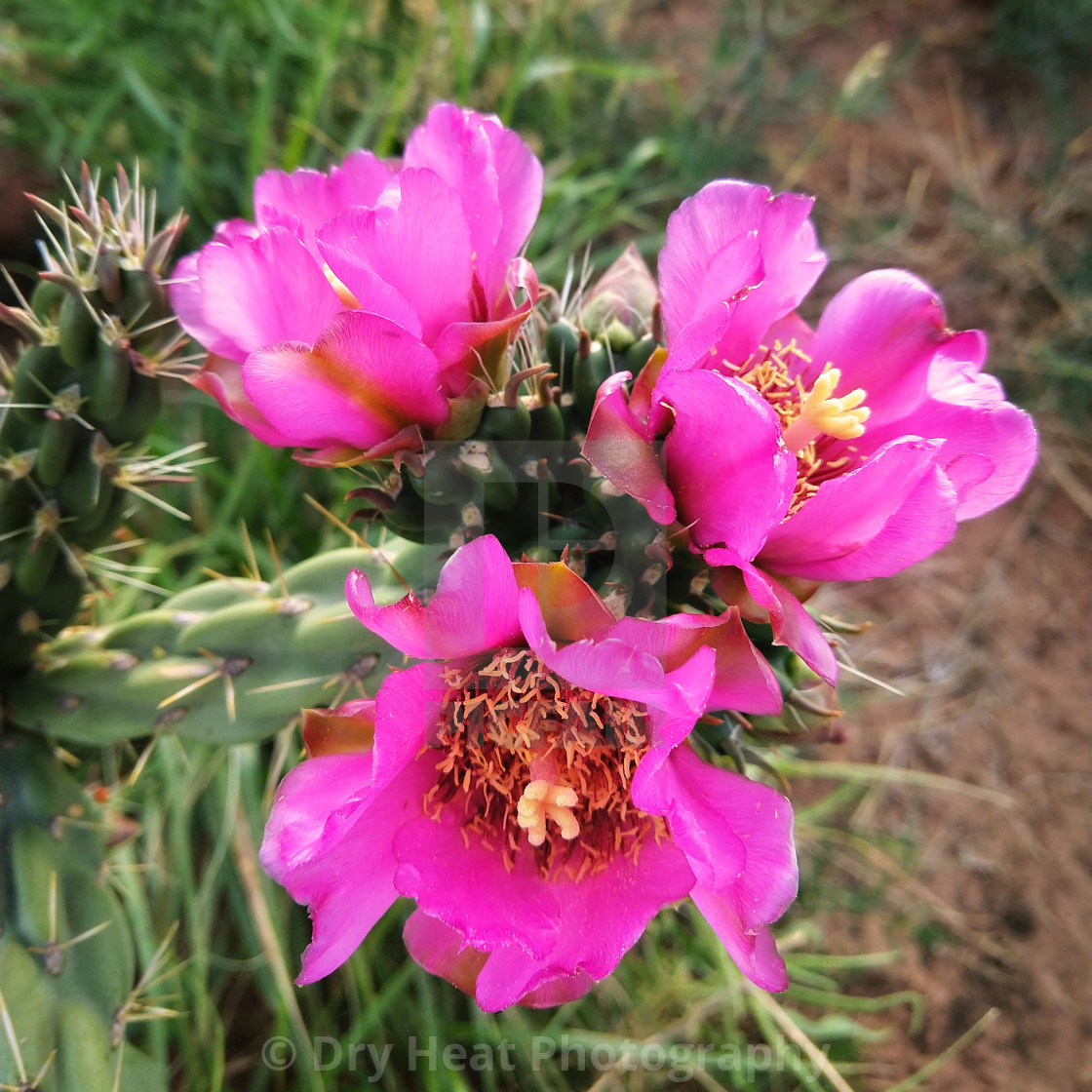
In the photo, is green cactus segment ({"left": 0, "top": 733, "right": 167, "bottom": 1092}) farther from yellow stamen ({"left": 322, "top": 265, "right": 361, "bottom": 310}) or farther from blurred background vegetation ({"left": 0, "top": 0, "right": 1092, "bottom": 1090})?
yellow stamen ({"left": 322, "top": 265, "right": 361, "bottom": 310})

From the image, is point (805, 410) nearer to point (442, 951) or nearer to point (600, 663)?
point (600, 663)

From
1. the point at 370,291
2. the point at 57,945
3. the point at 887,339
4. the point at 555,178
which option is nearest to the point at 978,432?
the point at 887,339

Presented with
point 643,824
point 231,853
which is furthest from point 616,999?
point 643,824

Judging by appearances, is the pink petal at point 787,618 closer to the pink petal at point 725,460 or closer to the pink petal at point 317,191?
the pink petal at point 725,460

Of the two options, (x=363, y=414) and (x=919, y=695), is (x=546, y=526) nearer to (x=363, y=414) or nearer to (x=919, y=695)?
(x=363, y=414)

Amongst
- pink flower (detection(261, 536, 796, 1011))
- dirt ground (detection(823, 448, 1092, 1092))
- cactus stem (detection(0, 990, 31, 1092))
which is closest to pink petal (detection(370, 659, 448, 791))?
pink flower (detection(261, 536, 796, 1011))

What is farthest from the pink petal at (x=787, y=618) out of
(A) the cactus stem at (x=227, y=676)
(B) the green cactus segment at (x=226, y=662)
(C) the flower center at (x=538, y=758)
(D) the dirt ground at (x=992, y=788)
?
(D) the dirt ground at (x=992, y=788)
